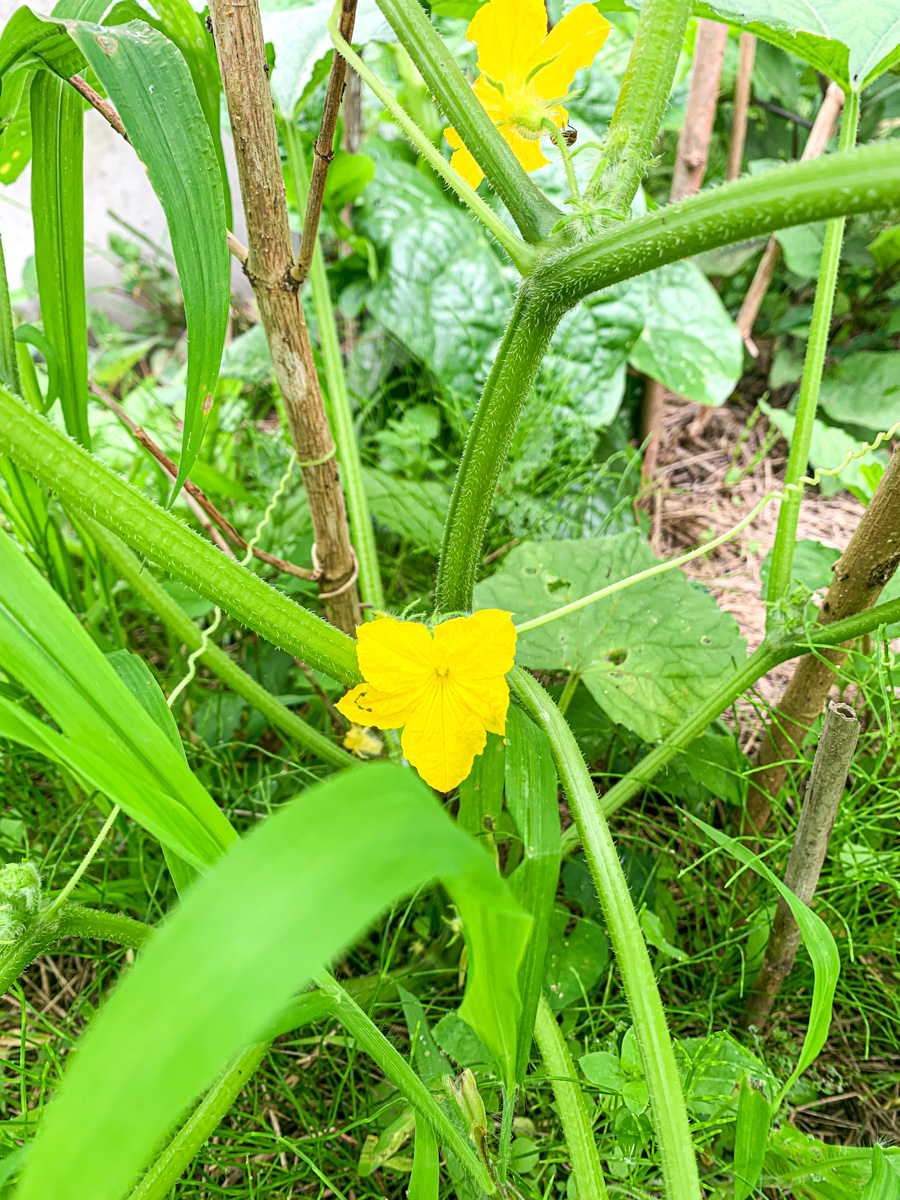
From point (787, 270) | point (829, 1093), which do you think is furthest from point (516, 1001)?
point (787, 270)

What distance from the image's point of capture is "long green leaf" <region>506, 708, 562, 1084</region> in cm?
52

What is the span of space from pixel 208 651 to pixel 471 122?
21.6 inches

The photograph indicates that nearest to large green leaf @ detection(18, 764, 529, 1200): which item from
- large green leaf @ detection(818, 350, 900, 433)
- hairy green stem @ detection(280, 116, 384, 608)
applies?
hairy green stem @ detection(280, 116, 384, 608)

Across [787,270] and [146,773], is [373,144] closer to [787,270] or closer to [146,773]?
[787,270]

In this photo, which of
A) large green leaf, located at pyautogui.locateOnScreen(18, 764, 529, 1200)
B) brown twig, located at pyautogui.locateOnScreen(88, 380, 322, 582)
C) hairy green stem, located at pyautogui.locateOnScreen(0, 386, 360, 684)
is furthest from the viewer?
brown twig, located at pyautogui.locateOnScreen(88, 380, 322, 582)

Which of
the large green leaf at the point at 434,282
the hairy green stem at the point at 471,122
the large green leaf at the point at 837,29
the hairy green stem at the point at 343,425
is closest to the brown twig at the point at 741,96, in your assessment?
the large green leaf at the point at 434,282

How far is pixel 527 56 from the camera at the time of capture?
23.3 inches

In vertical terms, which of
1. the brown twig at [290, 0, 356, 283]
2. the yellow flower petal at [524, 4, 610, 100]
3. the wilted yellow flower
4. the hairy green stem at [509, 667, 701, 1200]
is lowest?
the hairy green stem at [509, 667, 701, 1200]

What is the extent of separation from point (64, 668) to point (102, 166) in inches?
81.9

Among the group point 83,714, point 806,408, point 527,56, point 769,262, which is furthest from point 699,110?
point 83,714

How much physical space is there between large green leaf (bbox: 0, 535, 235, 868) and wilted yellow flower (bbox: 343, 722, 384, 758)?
17.2 inches

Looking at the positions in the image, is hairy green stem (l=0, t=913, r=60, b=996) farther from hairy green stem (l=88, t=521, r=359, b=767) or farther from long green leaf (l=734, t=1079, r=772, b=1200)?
long green leaf (l=734, t=1079, r=772, b=1200)

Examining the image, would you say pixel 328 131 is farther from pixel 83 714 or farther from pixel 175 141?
pixel 83 714

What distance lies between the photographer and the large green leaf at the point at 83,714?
37 cm
